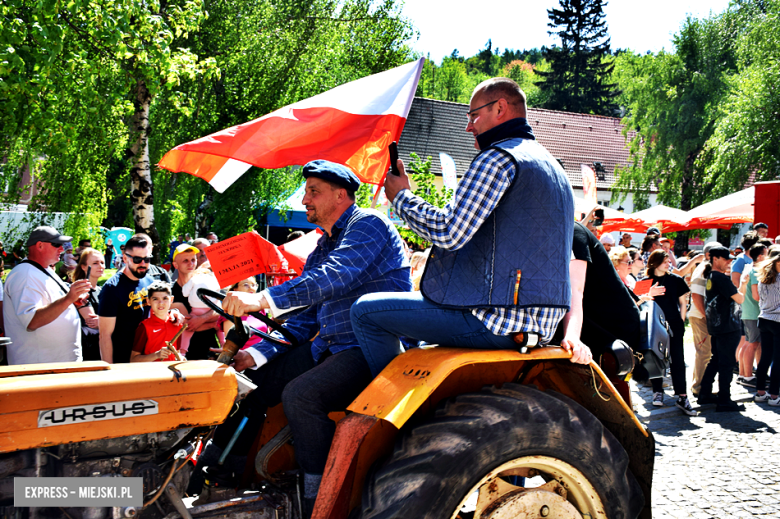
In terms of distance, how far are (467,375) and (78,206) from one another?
13078 mm

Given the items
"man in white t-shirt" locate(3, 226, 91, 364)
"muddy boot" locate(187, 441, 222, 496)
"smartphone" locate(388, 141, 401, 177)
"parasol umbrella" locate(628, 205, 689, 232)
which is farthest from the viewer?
"parasol umbrella" locate(628, 205, 689, 232)

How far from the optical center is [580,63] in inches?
2181

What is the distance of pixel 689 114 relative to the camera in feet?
82.7

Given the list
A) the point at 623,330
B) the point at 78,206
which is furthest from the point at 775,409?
the point at 78,206

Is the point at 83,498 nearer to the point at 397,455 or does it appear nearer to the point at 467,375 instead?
the point at 397,455

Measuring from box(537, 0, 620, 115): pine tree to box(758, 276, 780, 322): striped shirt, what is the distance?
50.8 metres

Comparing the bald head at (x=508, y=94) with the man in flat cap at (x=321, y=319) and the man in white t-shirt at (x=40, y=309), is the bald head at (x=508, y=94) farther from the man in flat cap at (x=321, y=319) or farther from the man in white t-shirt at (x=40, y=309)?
the man in white t-shirt at (x=40, y=309)

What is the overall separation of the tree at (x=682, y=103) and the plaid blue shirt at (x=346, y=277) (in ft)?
81.5

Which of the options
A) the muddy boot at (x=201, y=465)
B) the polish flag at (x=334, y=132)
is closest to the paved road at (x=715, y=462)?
the muddy boot at (x=201, y=465)

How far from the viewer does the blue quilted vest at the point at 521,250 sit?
7.50 feet

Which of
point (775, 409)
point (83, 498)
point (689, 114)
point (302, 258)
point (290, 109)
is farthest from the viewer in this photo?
point (689, 114)

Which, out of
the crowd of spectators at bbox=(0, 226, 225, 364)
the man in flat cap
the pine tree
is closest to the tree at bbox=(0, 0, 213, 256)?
the crowd of spectators at bbox=(0, 226, 225, 364)

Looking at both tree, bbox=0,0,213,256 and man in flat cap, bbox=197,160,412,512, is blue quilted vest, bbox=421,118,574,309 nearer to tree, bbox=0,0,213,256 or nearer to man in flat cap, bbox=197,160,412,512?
man in flat cap, bbox=197,160,412,512

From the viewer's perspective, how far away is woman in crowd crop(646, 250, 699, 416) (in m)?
7.14
